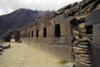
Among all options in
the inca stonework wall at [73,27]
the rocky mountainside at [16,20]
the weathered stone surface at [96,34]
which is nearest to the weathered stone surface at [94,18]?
the inca stonework wall at [73,27]

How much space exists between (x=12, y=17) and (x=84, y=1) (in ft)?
185

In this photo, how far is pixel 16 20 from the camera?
163 feet

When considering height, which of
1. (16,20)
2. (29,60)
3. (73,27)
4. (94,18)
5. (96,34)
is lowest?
(29,60)

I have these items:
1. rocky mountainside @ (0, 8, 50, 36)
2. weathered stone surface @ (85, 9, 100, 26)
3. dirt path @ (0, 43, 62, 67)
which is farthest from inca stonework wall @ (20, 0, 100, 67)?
rocky mountainside @ (0, 8, 50, 36)

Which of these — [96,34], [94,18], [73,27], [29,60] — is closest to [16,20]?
[29,60]

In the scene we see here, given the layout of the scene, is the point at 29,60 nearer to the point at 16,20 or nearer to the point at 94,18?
the point at 94,18

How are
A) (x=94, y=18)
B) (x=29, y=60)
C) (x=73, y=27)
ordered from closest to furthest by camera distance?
(x=94, y=18)
(x=73, y=27)
(x=29, y=60)

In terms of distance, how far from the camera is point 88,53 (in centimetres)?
240

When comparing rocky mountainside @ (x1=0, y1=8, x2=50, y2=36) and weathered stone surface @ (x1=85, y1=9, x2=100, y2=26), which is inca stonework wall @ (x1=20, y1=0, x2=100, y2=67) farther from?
rocky mountainside @ (x1=0, y1=8, x2=50, y2=36)

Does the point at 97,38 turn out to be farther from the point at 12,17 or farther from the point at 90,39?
the point at 12,17

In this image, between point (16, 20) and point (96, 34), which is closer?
point (96, 34)

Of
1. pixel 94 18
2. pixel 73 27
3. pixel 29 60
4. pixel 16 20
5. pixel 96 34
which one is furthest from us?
pixel 16 20

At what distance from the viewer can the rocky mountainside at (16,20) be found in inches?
1736

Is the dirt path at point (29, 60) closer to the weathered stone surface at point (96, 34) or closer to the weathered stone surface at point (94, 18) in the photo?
the weathered stone surface at point (96, 34)
